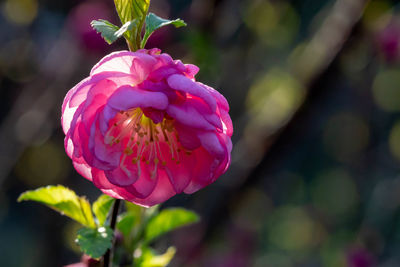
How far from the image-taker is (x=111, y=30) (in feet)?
2.21

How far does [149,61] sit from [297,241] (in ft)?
13.5

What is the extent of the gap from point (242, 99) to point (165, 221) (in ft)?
5.97

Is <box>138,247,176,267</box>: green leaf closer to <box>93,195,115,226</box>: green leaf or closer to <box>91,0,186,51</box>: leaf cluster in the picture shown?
<box>93,195,115,226</box>: green leaf

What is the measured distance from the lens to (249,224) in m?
3.69

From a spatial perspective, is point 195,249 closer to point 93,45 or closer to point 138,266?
point 93,45

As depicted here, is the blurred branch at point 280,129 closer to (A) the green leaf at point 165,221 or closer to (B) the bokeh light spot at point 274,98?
(B) the bokeh light spot at point 274,98

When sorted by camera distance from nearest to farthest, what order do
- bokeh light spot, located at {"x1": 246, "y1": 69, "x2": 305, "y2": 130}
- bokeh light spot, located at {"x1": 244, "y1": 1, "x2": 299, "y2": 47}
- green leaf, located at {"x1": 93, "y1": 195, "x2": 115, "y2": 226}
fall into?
green leaf, located at {"x1": 93, "y1": 195, "x2": 115, "y2": 226}, bokeh light spot, located at {"x1": 246, "y1": 69, "x2": 305, "y2": 130}, bokeh light spot, located at {"x1": 244, "y1": 1, "x2": 299, "y2": 47}

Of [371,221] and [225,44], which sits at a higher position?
[225,44]

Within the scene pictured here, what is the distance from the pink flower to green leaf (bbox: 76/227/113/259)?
2.1 inches

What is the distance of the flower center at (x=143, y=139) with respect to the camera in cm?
77

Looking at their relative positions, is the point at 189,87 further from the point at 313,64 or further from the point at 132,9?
the point at 313,64

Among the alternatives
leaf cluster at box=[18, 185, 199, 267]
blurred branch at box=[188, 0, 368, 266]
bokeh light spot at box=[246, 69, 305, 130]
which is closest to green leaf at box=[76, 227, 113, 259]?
leaf cluster at box=[18, 185, 199, 267]

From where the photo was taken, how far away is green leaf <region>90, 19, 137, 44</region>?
2.05ft

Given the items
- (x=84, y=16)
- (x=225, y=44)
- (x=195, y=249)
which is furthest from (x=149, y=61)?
(x=84, y=16)
